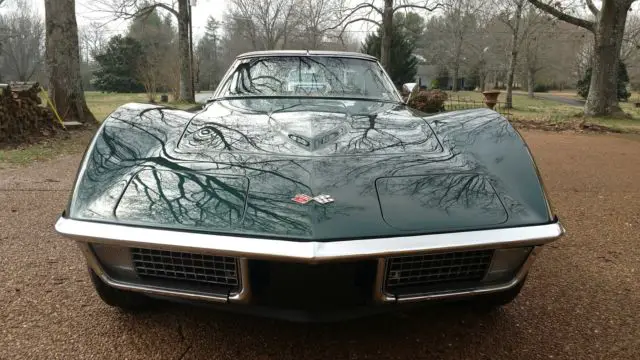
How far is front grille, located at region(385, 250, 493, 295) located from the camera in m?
1.55

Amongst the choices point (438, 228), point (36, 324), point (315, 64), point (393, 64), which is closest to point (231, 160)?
point (438, 228)

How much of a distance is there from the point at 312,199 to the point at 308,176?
14cm

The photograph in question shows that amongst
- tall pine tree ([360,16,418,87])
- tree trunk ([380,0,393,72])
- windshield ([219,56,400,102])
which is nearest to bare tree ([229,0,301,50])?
tall pine tree ([360,16,418,87])

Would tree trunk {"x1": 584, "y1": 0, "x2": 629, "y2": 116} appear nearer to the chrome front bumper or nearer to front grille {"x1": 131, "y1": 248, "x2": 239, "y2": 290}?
the chrome front bumper

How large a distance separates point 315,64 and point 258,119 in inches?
41.3

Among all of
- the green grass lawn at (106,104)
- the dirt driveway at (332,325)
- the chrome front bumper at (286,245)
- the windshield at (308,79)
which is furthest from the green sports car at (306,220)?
the green grass lawn at (106,104)

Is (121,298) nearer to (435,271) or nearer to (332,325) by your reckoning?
(332,325)

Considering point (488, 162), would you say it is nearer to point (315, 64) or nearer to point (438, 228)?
point (438, 228)

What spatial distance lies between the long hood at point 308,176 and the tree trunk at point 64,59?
674cm

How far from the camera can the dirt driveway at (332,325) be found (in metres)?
1.80

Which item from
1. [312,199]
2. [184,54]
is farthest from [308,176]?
[184,54]

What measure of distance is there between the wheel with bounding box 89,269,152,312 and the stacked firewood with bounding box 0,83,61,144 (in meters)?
5.97

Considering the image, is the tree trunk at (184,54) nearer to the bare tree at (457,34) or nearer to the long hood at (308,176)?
the long hood at (308,176)

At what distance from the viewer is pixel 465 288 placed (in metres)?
1.62
